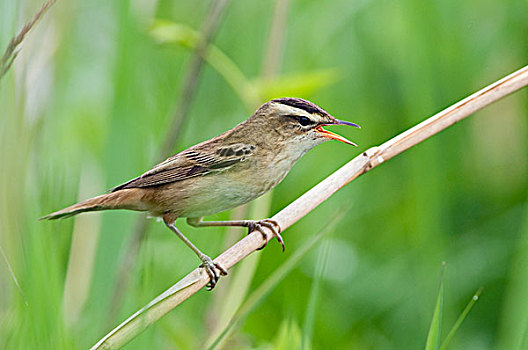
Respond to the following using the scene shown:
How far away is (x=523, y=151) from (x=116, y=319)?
2.67 metres

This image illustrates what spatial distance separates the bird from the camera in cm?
220

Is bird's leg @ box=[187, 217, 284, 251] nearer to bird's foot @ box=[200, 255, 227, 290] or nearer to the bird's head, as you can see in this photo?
bird's foot @ box=[200, 255, 227, 290]

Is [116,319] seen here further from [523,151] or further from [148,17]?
[523,151]

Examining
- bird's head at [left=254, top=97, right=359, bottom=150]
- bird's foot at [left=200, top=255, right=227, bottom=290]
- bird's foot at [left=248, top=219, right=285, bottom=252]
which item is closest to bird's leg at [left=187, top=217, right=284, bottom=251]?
bird's foot at [left=248, top=219, right=285, bottom=252]

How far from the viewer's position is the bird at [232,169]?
7.21 ft

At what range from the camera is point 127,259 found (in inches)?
89.9

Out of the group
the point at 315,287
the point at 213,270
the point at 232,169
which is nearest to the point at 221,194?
the point at 232,169

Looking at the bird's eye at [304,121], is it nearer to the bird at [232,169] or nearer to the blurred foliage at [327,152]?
the bird at [232,169]

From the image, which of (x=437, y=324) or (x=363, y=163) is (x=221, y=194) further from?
(x=437, y=324)

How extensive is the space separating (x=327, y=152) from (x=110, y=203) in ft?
6.28

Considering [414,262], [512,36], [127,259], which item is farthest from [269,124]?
[512,36]

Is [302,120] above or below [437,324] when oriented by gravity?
above

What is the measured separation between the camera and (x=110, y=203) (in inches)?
85.3

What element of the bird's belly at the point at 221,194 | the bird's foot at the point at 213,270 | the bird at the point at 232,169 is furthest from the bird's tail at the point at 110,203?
the bird's foot at the point at 213,270
